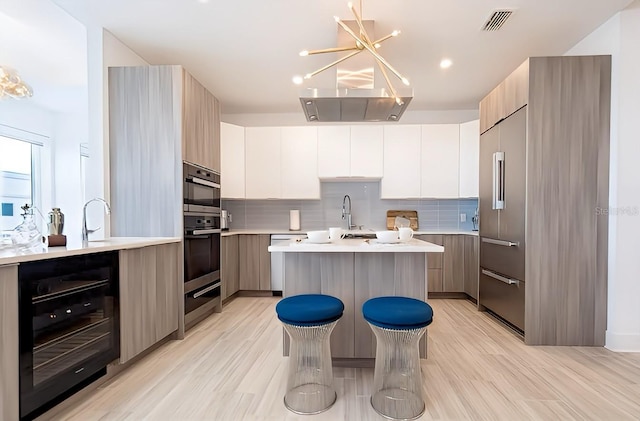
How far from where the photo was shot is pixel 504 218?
10.4ft

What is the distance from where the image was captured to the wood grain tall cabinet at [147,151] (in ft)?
9.71

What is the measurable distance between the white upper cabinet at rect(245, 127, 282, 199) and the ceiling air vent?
9.27ft

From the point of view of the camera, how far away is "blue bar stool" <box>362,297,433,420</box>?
1747mm

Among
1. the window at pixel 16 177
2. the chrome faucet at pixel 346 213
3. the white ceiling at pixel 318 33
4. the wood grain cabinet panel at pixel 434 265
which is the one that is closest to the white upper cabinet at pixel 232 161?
the white ceiling at pixel 318 33

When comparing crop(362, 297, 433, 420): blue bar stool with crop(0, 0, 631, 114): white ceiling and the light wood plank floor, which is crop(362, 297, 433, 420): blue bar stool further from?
crop(0, 0, 631, 114): white ceiling

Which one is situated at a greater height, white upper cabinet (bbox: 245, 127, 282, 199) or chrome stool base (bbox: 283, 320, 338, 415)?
white upper cabinet (bbox: 245, 127, 282, 199)

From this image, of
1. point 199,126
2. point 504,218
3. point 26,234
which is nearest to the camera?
point 26,234

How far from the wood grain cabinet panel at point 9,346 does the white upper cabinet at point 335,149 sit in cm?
363

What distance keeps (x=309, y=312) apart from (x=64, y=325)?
4.56ft

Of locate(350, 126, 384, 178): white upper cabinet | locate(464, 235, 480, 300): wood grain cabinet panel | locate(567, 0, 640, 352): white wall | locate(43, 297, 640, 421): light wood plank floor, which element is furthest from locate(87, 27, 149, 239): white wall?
locate(567, 0, 640, 352): white wall

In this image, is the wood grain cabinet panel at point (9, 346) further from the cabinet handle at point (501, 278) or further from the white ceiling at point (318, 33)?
the cabinet handle at point (501, 278)

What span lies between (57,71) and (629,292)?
6.20 meters

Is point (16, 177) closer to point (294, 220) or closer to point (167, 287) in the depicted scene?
point (167, 287)

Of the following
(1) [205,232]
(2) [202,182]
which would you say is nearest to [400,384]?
(1) [205,232]
